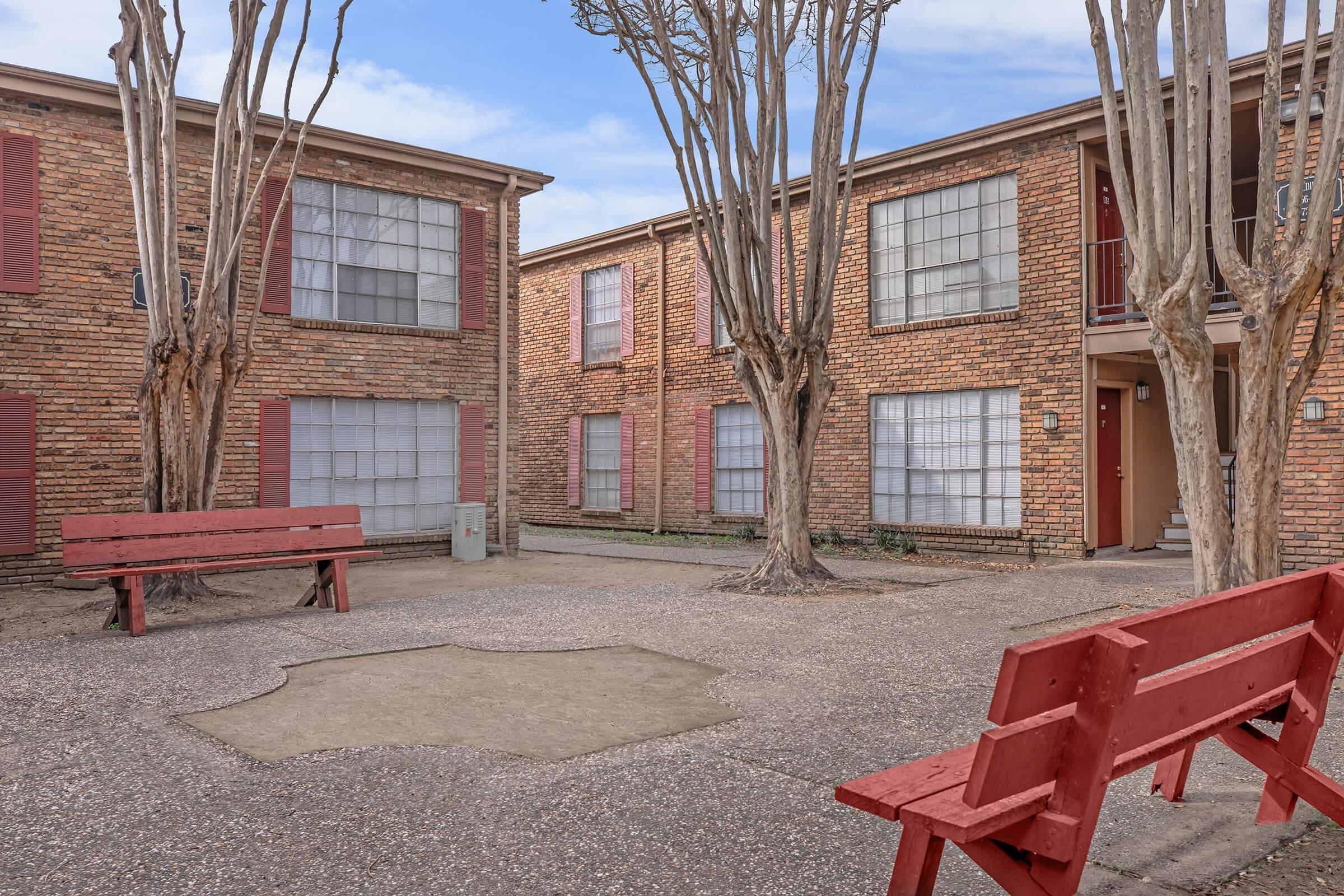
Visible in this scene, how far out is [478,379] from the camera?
14.5m

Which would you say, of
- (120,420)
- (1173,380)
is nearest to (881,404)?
(1173,380)

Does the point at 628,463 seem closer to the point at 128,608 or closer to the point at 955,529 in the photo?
the point at 955,529

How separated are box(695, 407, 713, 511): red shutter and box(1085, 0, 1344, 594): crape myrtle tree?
10.4 meters

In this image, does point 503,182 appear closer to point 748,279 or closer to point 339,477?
point 339,477

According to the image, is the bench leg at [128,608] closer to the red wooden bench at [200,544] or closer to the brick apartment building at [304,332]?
the red wooden bench at [200,544]

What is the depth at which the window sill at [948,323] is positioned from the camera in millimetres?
13688

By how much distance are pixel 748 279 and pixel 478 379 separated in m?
5.62

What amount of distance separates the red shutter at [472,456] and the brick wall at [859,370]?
15.5ft

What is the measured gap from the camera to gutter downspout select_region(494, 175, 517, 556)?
47.5 ft

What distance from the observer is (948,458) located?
569 inches

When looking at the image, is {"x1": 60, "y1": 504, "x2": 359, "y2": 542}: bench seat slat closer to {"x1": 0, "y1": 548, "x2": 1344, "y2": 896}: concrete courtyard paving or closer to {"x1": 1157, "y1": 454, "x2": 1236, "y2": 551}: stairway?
{"x1": 0, "y1": 548, "x2": 1344, "y2": 896}: concrete courtyard paving

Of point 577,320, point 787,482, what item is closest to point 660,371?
point 577,320

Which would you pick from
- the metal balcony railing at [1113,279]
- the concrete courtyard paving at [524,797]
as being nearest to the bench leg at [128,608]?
the concrete courtyard paving at [524,797]

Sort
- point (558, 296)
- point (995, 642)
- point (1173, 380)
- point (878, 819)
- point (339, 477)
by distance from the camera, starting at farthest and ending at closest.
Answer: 1. point (558, 296)
2. point (339, 477)
3. point (1173, 380)
4. point (995, 642)
5. point (878, 819)
